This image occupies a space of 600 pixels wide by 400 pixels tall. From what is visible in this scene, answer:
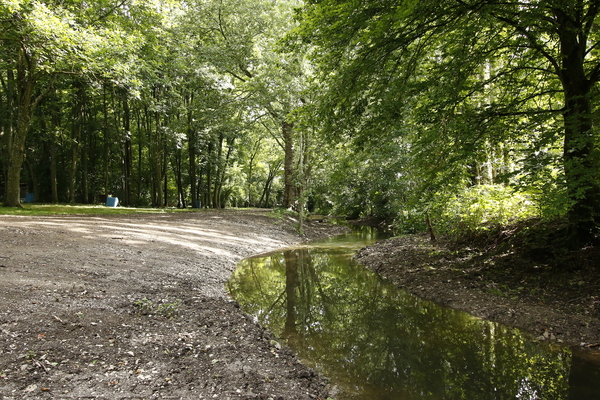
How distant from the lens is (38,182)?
28.9 meters

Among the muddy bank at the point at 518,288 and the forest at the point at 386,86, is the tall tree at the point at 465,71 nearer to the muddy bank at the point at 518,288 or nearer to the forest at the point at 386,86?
the forest at the point at 386,86

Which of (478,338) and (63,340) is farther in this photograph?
(478,338)

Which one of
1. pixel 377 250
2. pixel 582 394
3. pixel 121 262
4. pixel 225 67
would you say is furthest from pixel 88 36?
pixel 582 394

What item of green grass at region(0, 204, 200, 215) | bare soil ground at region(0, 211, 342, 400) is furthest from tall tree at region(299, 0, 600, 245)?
green grass at region(0, 204, 200, 215)

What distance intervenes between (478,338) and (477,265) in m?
3.58

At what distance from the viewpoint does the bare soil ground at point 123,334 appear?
10.3ft

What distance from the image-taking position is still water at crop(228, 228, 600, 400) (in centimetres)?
373

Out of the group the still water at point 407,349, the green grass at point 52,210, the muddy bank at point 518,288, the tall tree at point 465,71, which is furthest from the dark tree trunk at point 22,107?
the muddy bank at point 518,288

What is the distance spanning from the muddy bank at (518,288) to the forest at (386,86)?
2.93 feet

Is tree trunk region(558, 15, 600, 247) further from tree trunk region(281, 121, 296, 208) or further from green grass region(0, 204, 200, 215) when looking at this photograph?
green grass region(0, 204, 200, 215)

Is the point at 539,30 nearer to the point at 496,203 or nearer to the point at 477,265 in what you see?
the point at 496,203

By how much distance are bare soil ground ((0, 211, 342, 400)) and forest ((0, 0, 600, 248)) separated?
15.2 ft

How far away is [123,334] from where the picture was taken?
414 centimetres

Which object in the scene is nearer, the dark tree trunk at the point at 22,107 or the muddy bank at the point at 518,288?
the muddy bank at the point at 518,288
